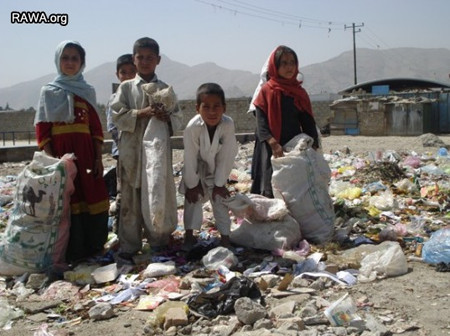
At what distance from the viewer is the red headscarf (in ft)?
13.4

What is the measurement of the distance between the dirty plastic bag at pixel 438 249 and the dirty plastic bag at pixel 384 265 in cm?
27

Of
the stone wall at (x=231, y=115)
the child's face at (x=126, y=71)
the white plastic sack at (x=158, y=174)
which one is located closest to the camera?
the white plastic sack at (x=158, y=174)

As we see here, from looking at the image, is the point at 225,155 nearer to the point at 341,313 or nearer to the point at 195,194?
the point at 195,194

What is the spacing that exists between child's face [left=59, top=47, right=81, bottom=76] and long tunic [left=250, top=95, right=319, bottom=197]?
5.07ft

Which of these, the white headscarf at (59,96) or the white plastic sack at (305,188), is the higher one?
the white headscarf at (59,96)

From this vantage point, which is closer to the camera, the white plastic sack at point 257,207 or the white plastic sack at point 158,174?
the white plastic sack at point 158,174

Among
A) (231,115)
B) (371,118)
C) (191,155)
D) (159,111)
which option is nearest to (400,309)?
(191,155)

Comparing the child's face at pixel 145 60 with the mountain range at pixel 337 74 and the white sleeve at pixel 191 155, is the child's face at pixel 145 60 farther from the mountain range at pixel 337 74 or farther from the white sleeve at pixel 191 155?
the mountain range at pixel 337 74

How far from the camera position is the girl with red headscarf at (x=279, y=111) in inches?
160

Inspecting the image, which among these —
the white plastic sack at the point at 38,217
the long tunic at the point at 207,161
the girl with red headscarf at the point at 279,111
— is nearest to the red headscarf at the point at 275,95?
the girl with red headscarf at the point at 279,111

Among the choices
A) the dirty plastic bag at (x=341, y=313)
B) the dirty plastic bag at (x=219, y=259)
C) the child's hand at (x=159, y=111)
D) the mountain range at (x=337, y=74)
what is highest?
the mountain range at (x=337, y=74)

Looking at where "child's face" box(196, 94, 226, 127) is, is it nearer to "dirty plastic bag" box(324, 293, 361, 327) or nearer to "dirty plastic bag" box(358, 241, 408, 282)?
"dirty plastic bag" box(358, 241, 408, 282)

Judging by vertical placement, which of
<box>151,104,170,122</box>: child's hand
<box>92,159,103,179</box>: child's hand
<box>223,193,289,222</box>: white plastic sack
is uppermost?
<box>151,104,170,122</box>: child's hand

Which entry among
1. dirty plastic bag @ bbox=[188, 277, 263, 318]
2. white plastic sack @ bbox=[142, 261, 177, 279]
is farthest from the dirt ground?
white plastic sack @ bbox=[142, 261, 177, 279]
